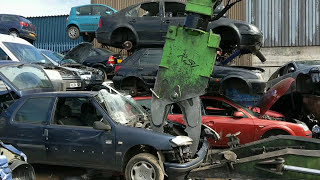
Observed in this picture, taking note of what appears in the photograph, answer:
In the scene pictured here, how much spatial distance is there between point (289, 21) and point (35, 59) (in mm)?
12538

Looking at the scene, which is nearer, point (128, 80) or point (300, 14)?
point (128, 80)

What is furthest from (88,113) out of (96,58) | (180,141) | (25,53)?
(96,58)

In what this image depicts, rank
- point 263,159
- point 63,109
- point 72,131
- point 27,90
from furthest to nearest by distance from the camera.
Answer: point 27,90 → point 63,109 → point 72,131 → point 263,159

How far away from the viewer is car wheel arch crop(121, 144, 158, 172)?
4.98 metres

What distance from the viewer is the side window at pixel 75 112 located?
5617 millimetres

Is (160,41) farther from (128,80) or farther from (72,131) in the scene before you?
(72,131)

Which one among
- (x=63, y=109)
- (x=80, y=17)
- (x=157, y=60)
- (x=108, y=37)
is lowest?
(x=63, y=109)

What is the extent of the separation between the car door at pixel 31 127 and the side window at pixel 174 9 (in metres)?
5.31

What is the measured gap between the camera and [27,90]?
6.90 metres

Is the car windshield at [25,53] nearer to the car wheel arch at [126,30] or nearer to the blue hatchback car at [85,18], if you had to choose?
the car wheel arch at [126,30]

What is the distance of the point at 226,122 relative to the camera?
7.28 metres

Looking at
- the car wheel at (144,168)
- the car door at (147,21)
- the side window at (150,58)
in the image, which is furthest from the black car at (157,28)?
the car wheel at (144,168)

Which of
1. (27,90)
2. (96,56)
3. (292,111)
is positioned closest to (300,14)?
(292,111)

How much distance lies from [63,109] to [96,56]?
6.61 meters
